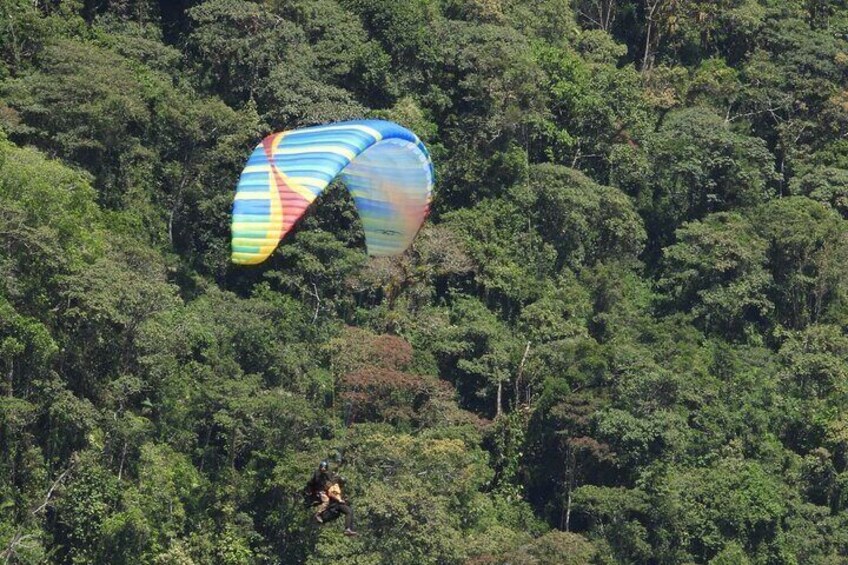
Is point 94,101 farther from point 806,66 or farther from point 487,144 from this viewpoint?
point 806,66

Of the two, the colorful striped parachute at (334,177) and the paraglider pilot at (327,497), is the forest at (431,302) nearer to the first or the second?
the colorful striped parachute at (334,177)

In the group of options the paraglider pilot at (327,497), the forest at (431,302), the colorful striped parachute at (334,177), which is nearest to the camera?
the paraglider pilot at (327,497)

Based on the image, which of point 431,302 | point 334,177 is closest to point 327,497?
point 334,177

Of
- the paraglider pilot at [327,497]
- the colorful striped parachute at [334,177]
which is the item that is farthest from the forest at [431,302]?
the paraglider pilot at [327,497]

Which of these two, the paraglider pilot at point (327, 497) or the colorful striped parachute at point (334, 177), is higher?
the colorful striped parachute at point (334, 177)

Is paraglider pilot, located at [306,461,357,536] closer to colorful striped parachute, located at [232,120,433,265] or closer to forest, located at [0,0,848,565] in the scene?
colorful striped parachute, located at [232,120,433,265]

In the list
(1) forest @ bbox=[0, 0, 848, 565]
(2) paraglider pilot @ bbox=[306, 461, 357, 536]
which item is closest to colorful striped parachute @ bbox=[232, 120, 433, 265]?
(2) paraglider pilot @ bbox=[306, 461, 357, 536]
